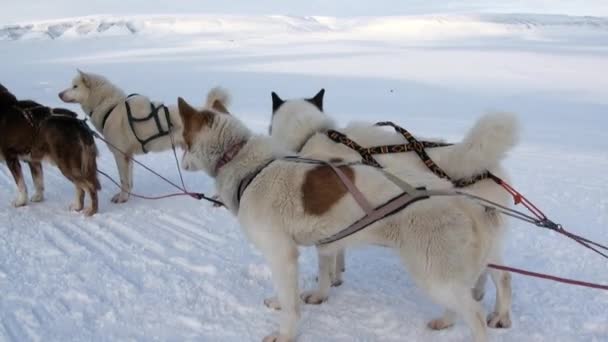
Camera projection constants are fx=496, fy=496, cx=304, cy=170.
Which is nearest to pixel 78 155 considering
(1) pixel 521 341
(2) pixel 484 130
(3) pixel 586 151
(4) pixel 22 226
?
(4) pixel 22 226

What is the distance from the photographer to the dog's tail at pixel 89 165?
→ 18.0ft

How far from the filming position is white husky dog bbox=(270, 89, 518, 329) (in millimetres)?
3191

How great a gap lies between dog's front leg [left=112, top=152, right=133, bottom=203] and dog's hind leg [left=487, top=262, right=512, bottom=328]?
14.6 ft

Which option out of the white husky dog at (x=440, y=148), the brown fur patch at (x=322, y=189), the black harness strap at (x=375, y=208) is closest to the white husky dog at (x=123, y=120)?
the white husky dog at (x=440, y=148)

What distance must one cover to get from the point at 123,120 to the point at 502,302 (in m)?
4.73

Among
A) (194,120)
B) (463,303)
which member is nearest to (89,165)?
(194,120)

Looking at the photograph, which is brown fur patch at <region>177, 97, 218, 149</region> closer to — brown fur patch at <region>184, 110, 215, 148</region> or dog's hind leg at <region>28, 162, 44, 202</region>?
brown fur patch at <region>184, 110, 215, 148</region>

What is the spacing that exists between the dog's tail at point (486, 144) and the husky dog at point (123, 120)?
374 cm

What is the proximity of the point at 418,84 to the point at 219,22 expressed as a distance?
276 feet

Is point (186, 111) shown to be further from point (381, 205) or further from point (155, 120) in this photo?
point (155, 120)

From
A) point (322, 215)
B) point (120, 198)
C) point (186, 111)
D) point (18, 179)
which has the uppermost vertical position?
point (186, 111)

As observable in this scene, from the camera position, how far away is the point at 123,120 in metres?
6.13

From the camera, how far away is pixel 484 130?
3.19 meters

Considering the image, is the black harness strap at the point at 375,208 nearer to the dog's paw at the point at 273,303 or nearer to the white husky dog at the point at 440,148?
the white husky dog at the point at 440,148
